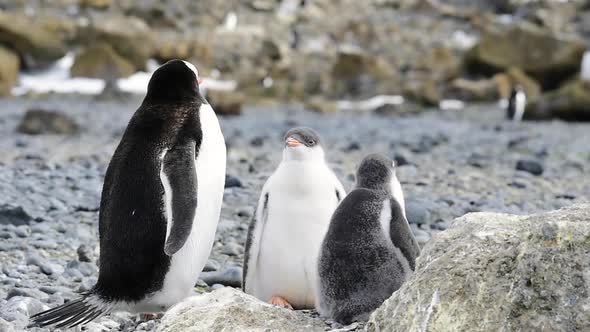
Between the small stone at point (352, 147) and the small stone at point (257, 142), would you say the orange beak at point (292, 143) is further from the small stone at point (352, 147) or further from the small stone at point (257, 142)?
the small stone at point (257, 142)

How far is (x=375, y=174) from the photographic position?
140 inches

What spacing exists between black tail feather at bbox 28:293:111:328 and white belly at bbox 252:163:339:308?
80 cm

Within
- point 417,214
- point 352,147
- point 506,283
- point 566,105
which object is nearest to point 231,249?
point 417,214

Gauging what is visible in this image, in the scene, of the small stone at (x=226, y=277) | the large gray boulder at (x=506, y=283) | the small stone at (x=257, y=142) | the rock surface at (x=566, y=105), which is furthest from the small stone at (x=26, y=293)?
the rock surface at (x=566, y=105)

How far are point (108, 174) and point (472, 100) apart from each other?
51.6 ft

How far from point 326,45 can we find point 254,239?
26336mm

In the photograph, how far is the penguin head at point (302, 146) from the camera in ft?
12.2

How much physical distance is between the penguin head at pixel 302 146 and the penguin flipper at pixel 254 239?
234 mm

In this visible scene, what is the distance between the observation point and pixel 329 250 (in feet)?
10.7

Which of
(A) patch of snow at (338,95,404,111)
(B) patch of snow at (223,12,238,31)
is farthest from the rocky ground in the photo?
(B) patch of snow at (223,12,238,31)

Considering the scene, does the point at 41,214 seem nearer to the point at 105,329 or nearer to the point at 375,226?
the point at 105,329

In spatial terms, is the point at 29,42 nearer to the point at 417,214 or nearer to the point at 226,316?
the point at 417,214

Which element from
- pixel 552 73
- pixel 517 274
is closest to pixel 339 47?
pixel 552 73

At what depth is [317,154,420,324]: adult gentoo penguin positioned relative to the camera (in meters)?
3.16
